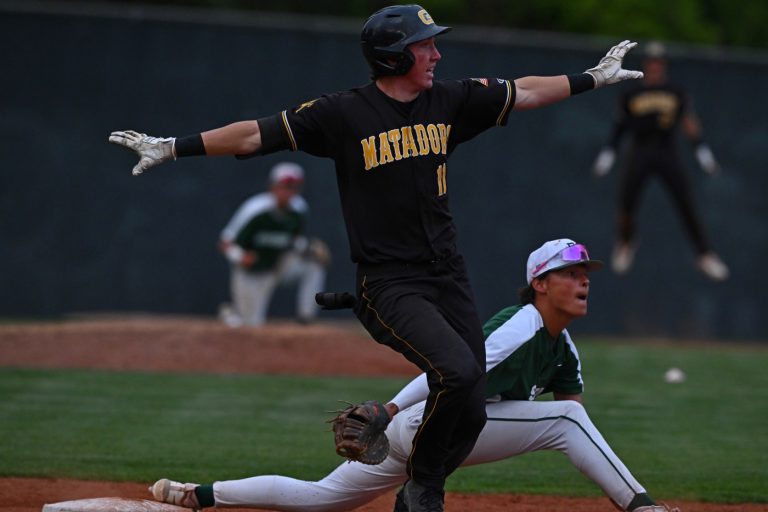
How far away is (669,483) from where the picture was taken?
7488mm

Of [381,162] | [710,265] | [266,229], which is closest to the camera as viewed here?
[381,162]

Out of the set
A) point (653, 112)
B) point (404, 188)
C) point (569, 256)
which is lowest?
point (569, 256)

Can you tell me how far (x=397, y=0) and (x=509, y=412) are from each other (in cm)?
1989

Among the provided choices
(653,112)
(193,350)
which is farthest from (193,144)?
(653,112)

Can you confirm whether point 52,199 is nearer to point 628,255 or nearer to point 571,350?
point 628,255

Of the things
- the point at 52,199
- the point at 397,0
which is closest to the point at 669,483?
the point at 52,199

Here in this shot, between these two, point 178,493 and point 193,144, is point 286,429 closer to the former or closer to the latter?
point 178,493

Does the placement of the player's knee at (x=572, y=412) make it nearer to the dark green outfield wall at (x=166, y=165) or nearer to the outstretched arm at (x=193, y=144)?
the outstretched arm at (x=193, y=144)

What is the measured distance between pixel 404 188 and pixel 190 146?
0.93m

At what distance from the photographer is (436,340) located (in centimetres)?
525

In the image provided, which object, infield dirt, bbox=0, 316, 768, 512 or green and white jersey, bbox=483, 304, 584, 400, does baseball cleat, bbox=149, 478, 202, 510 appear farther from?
infield dirt, bbox=0, 316, 768, 512

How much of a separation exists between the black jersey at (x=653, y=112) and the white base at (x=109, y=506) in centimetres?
1201

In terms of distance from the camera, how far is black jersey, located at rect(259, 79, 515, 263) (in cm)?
553

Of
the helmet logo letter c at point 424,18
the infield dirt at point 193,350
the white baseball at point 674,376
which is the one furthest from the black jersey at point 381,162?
the white baseball at point 674,376
